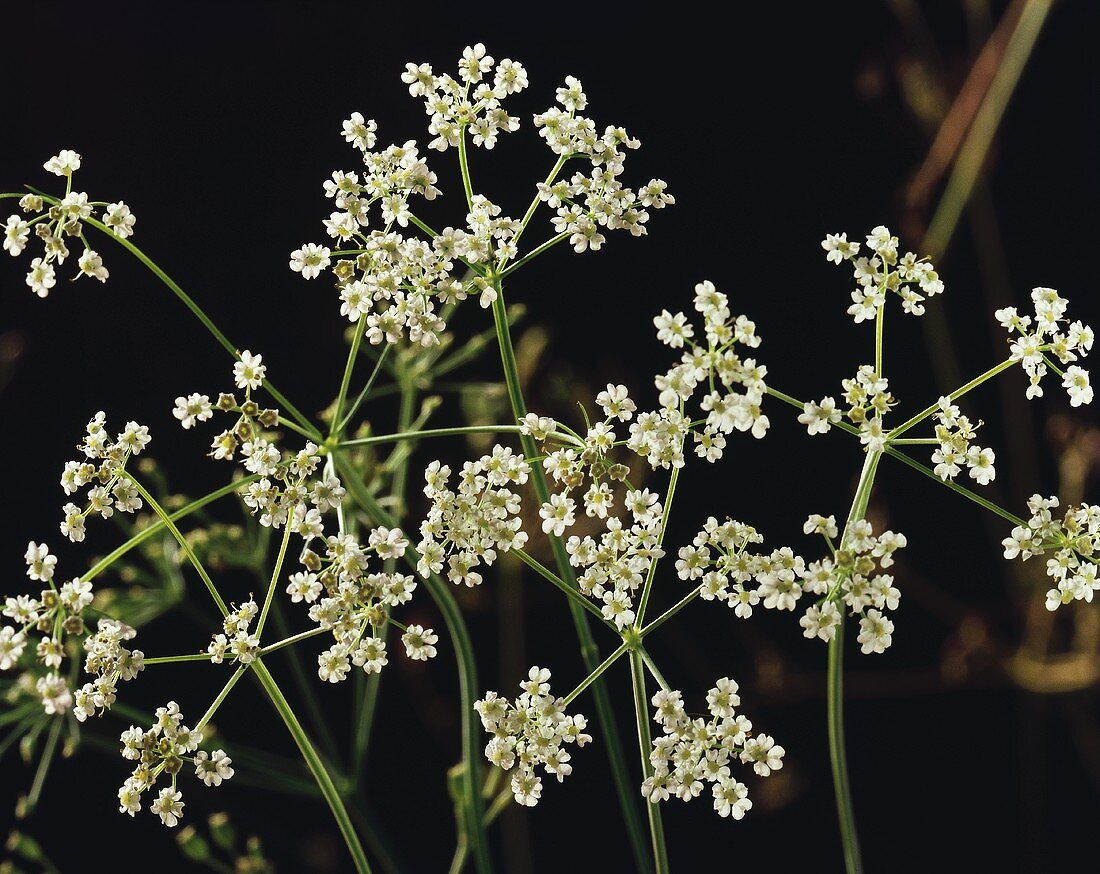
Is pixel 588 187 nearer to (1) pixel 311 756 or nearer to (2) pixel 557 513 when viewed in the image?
(2) pixel 557 513

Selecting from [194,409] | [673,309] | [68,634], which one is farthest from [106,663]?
[673,309]

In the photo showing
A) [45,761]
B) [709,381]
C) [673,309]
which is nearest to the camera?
[709,381]

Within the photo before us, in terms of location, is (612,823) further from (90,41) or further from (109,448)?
(90,41)

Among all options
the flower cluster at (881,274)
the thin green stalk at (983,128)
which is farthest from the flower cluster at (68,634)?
the thin green stalk at (983,128)

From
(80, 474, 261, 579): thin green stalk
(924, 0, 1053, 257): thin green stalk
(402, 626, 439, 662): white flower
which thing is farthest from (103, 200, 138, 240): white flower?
(924, 0, 1053, 257): thin green stalk

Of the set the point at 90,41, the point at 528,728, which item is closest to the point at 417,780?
the point at 528,728

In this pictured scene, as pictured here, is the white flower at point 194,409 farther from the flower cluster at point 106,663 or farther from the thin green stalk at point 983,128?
the thin green stalk at point 983,128
